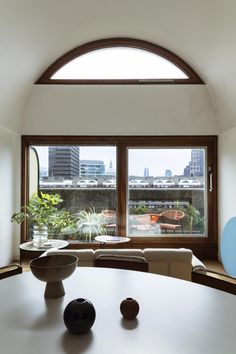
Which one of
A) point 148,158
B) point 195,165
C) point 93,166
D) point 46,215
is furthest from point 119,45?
point 46,215

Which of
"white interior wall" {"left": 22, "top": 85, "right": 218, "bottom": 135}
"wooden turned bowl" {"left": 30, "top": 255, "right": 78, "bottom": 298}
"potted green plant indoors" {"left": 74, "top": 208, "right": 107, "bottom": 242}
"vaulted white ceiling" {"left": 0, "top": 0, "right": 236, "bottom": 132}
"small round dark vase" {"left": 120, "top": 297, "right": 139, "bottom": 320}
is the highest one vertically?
"vaulted white ceiling" {"left": 0, "top": 0, "right": 236, "bottom": 132}

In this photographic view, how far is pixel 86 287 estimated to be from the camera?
4.51 ft

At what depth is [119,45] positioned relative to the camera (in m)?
4.83

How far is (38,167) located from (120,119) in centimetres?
167

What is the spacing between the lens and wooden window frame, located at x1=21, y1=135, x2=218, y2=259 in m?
4.99

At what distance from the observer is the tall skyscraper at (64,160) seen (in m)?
5.12

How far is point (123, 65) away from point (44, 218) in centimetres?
282

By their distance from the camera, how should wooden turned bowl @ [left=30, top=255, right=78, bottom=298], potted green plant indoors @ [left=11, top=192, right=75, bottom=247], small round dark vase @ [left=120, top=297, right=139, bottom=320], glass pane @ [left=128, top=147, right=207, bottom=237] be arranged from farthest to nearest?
glass pane @ [left=128, top=147, right=207, bottom=237], potted green plant indoors @ [left=11, top=192, right=75, bottom=247], wooden turned bowl @ [left=30, top=255, right=78, bottom=298], small round dark vase @ [left=120, top=297, right=139, bottom=320]

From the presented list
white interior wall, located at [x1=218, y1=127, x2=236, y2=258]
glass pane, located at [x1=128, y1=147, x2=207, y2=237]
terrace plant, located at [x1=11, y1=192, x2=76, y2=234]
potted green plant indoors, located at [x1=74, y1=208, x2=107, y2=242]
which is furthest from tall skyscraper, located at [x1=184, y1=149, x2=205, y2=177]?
terrace plant, located at [x1=11, y1=192, x2=76, y2=234]

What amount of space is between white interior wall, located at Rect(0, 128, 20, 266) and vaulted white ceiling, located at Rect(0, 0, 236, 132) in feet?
0.91

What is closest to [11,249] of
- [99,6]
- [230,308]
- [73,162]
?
[73,162]

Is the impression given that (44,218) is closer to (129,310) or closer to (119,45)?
(119,45)

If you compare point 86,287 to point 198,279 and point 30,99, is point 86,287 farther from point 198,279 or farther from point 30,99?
point 30,99

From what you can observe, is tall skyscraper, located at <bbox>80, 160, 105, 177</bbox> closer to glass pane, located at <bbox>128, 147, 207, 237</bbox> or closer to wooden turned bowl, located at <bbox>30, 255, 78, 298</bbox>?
glass pane, located at <bbox>128, 147, 207, 237</bbox>
